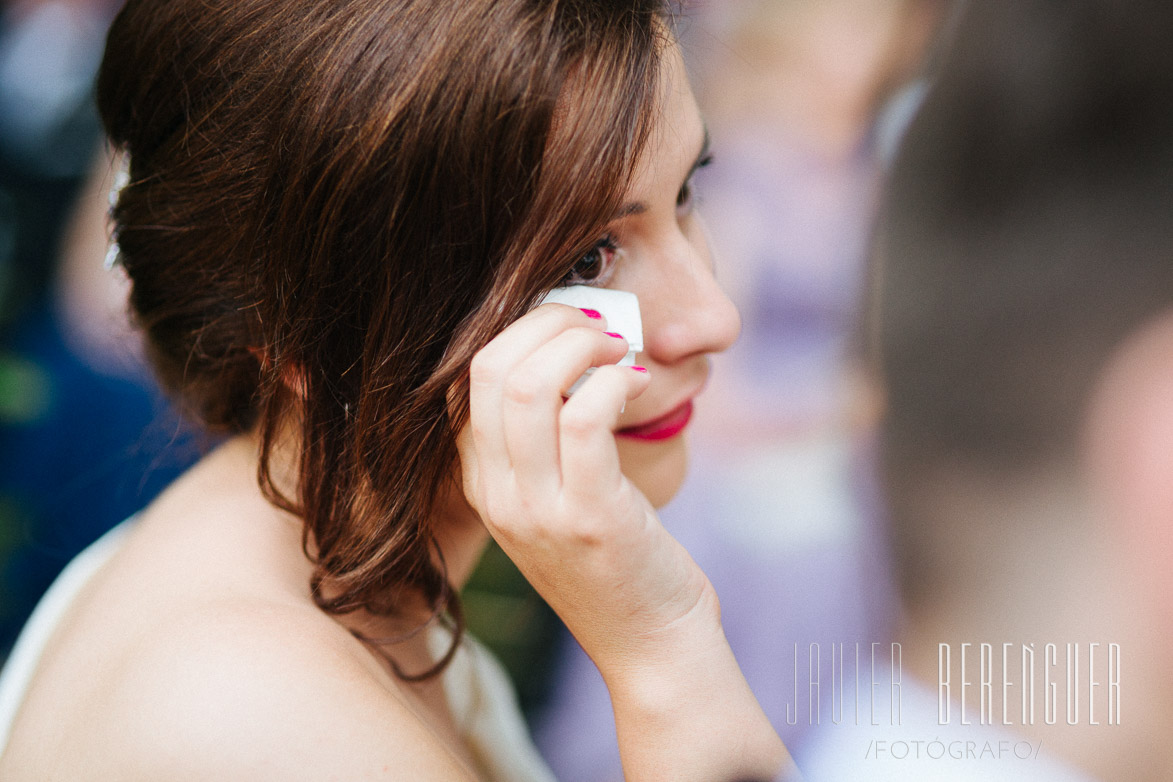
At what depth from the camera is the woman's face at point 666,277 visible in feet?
→ 2.13

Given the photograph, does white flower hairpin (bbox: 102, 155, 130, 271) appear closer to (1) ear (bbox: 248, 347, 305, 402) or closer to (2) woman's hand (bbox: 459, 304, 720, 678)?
(1) ear (bbox: 248, 347, 305, 402)

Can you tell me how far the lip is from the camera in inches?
30.4

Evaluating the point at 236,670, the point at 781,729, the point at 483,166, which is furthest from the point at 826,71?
the point at 236,670

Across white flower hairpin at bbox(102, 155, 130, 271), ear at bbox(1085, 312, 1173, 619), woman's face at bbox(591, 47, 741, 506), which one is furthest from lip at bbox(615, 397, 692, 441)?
white flower hairpin at bbox(102, 155, 130, 271)

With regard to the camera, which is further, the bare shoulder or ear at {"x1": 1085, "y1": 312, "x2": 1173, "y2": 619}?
ear at {"x1": 1085, "y1": 312, "x2": 1173, "y2": 619}

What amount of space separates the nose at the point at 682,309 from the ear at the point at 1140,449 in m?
0.41

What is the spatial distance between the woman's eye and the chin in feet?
0.62

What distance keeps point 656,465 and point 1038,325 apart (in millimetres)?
452

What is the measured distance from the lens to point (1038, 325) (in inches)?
31.5

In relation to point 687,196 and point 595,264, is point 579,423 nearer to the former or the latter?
point 595,264

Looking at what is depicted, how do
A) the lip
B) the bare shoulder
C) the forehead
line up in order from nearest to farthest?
the bare shoulder
the forehead
the lip

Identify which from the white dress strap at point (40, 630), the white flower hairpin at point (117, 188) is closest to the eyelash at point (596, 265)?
the white flower hairpin at point (117, 188)

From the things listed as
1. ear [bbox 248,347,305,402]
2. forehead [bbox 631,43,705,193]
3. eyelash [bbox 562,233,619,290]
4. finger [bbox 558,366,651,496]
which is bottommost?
ear [bbox 248,347,305,402]

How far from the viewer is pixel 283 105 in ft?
1.97
